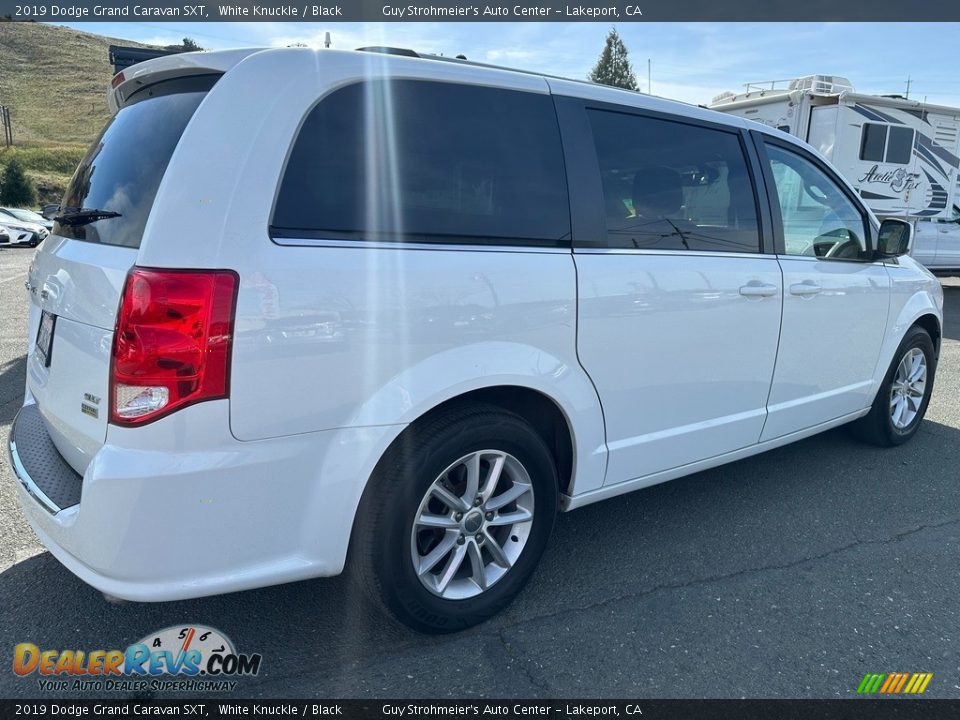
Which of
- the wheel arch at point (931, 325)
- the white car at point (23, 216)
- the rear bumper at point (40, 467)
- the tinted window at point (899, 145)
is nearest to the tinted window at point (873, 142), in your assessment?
the tinted window at point (899, 145)

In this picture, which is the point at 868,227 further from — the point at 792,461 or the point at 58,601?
the point at 58,601

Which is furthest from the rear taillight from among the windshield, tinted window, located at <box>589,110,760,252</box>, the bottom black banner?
the windshield

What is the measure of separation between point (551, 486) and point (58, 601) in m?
1.94

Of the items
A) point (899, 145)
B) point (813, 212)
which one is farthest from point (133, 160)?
point (899, 145)

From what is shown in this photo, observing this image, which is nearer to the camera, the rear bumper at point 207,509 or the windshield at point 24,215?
the rear bumper at point 207,509

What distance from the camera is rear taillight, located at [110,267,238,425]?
76.0 inches

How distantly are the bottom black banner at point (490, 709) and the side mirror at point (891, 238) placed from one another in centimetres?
265

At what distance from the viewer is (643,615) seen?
277 centimetres

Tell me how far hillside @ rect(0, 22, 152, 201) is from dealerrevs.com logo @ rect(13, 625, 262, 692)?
151ft

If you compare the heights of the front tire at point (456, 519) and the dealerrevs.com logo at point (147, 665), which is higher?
the front tire at point (456, 519)

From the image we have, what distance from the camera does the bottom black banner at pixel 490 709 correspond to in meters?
2.21

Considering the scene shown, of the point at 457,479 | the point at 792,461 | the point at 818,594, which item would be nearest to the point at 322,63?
the point at 457,479

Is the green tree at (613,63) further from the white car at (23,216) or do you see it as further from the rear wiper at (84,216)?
the rear wiper at (84,216)

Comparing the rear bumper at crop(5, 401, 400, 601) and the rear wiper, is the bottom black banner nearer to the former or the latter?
the rear bumper at crop(5, 401, 400, 601)
